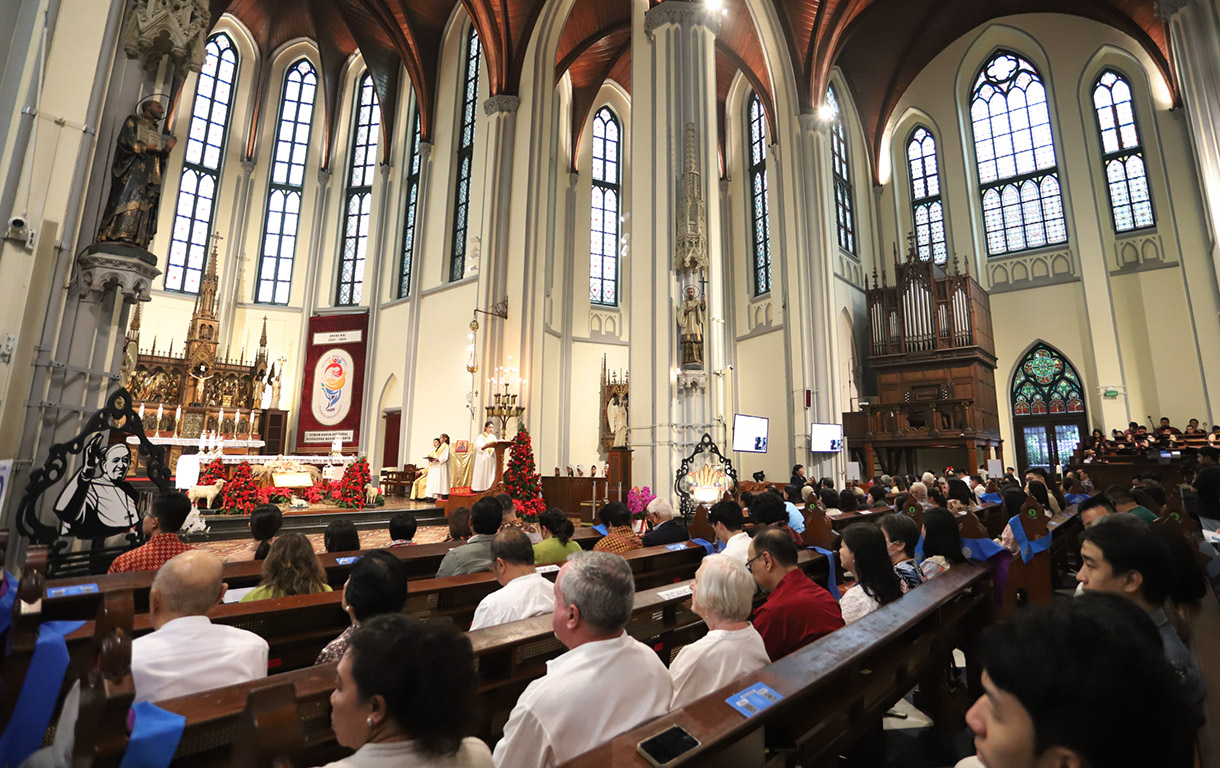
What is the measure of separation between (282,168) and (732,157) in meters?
13.9

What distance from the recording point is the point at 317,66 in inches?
760

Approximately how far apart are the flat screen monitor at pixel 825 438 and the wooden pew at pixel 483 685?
10928 millimetres

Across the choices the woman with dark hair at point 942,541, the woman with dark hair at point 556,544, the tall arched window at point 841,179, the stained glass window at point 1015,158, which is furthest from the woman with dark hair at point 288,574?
the stained glass window at point 1015,158

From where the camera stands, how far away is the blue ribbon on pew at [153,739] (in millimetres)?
1208

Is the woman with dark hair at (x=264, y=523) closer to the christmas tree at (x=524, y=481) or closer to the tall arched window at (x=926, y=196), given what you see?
the christmas tree at (x=524, y=481)

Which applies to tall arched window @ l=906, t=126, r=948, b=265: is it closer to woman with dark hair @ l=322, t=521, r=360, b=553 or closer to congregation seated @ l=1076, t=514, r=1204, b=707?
congregation seated @ l=1076, t=514, r=1204, b=707

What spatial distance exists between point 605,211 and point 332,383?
9.32 meters

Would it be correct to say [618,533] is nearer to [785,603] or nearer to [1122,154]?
[785,603]

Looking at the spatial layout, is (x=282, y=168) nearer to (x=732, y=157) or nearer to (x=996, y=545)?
(x=732, y=157)

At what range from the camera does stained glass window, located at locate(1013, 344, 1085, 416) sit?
15.2 m

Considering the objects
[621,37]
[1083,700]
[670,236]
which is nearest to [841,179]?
[621,37]

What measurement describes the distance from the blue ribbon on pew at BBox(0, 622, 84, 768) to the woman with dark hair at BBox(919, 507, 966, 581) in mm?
3772

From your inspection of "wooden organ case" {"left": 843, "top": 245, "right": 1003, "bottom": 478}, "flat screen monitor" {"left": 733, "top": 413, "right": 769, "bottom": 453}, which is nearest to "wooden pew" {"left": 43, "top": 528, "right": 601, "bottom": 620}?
"flat screen monitor" {"left": 733, "top": 413, "right": 769, "bottom": 453}

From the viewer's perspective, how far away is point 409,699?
1051mm
